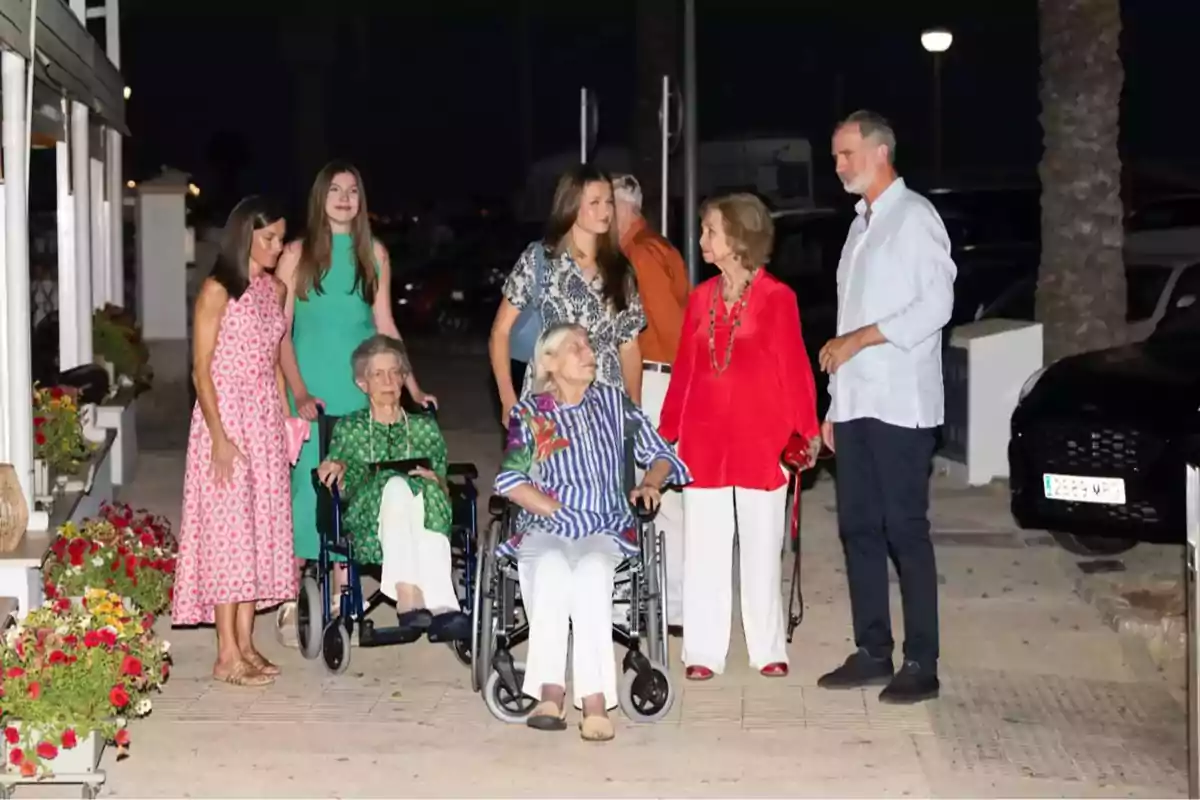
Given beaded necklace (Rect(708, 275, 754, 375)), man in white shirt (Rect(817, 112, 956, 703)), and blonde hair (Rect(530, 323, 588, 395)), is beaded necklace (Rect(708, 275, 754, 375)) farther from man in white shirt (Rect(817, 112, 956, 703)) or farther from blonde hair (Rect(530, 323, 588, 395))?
blonde hair (Rect(530, 323, 588, 395))

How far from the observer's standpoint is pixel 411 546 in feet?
24.6

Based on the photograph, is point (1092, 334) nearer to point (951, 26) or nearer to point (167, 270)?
point (167, 270)

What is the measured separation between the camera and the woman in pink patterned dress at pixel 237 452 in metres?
7.34

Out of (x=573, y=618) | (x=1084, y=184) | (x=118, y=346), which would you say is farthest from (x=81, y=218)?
(x=1084, y=184)

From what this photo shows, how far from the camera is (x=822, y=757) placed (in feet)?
21.4

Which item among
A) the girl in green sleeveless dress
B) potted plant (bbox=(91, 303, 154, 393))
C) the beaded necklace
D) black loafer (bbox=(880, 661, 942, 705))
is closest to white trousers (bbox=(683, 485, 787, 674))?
the beaded necklace

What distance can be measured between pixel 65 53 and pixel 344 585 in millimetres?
3106

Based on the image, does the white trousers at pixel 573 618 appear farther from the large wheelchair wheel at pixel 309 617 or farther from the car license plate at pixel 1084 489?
the car license plate at pixel 1084 489

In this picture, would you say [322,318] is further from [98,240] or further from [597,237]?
[98,240]

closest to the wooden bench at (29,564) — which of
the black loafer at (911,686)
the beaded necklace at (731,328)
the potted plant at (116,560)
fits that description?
the potted plant at (116,560)

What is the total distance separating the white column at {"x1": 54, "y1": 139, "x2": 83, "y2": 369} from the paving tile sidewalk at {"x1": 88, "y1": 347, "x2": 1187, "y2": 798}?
9.10 ft

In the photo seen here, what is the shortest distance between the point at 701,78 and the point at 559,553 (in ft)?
133

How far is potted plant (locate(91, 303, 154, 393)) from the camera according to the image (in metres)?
12.7

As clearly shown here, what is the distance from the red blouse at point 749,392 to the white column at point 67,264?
12.1 ft
